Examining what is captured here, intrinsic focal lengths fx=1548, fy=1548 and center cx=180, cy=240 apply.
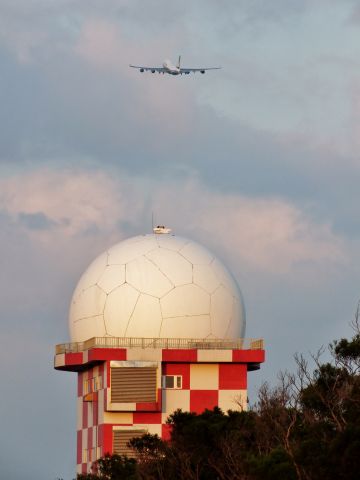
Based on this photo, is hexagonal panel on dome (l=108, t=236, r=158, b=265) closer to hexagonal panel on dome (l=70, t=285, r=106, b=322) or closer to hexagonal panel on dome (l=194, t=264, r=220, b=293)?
hexagonal panel on dome (l=70, t=285, r=106, b=322)

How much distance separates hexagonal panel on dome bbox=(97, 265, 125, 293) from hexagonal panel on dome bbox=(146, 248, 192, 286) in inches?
42.4

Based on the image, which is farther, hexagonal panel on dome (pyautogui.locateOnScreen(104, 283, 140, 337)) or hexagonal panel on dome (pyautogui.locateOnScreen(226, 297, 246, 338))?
hexagonal panel on dome (pyautogui.locateOnScreen(226, 297, 246, 338))

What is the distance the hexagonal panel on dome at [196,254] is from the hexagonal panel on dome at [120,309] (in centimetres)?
242

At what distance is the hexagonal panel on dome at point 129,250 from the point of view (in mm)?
51250

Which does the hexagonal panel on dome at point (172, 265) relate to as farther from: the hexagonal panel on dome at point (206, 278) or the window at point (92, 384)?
the window at point (92, 384)

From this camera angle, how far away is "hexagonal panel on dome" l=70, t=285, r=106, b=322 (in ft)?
166

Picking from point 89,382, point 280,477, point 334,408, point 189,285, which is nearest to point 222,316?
point 189,285

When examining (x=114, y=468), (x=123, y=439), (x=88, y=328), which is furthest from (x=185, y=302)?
(x=114, y=468)

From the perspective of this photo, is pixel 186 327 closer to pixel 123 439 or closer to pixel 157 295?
pixel 157 295

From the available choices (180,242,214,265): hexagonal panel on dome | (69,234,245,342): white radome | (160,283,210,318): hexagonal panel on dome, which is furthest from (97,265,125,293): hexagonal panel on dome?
(180,242,214,265): hexagonal panel on dome

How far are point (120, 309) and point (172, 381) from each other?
2865 millimetres

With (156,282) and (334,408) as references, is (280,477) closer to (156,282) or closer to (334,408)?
(334,408)

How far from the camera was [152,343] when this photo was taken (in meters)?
49.8

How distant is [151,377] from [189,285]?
3425 millimetres
